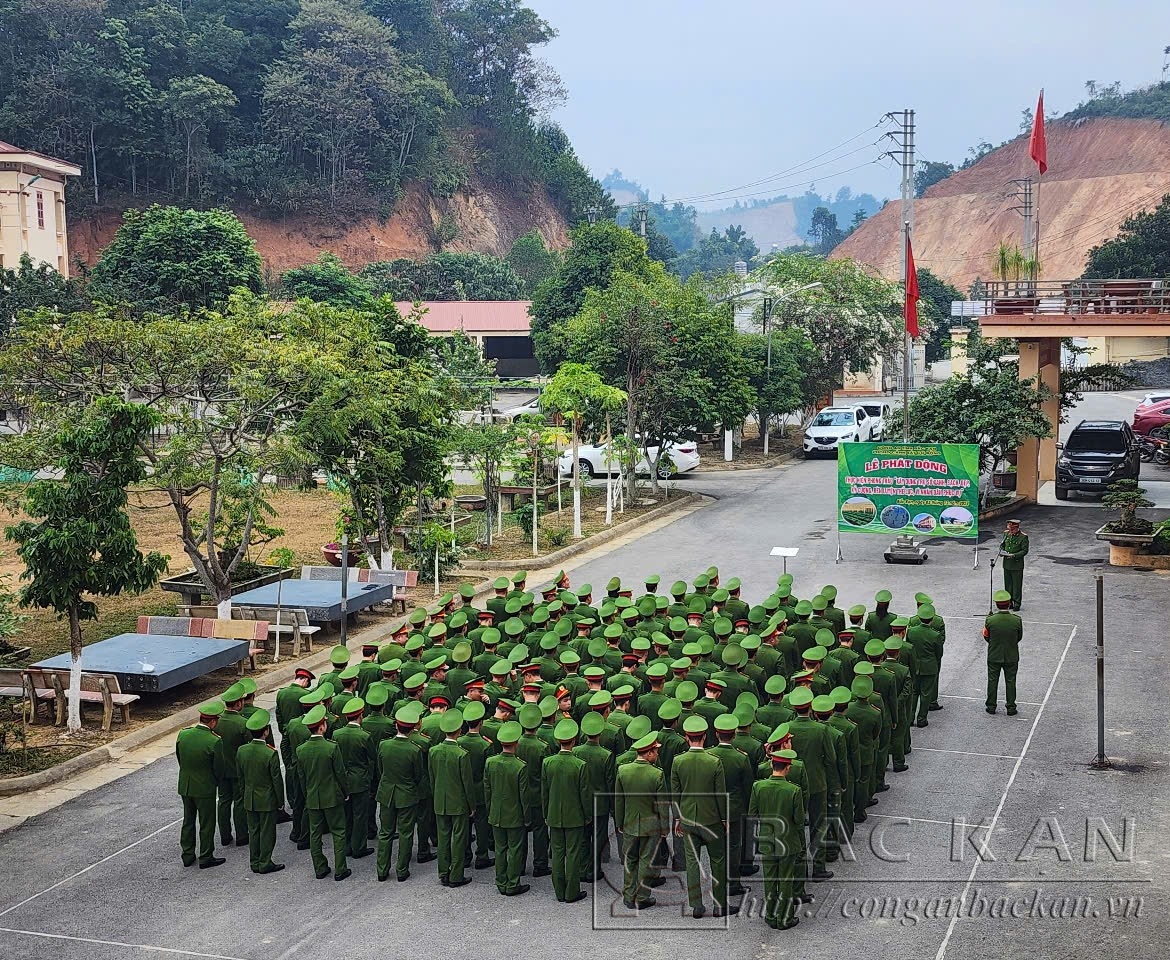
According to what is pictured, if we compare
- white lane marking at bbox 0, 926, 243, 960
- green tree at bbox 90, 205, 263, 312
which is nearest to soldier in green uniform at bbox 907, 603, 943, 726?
white lane marking at bbox 0, 926, 243, 960

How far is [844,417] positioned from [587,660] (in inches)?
1081

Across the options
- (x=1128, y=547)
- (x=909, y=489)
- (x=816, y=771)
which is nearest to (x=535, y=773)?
(x=816, y=771)

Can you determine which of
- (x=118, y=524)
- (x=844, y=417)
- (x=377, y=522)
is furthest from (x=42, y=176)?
(x=118, y=524)

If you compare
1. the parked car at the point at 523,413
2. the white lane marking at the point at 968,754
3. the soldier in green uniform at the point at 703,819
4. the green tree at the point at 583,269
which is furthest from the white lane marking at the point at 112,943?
the green tree at the point at 583,269

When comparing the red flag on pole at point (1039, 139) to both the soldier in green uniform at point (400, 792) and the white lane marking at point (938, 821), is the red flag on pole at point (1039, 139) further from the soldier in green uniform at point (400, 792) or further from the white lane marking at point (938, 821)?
the soldier in green uniform at point (400, 792)

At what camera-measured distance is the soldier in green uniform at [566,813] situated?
9828 mm

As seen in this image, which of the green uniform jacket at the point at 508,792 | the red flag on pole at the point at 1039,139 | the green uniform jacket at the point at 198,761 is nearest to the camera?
the green uniform jacket at the point at 508,792

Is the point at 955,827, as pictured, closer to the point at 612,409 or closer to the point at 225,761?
the point at 225,761

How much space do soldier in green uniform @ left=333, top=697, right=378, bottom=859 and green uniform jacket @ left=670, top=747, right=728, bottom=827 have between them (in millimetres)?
2546

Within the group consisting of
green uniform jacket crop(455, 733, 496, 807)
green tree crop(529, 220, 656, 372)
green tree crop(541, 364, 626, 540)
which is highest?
green tree crop(529, 220, 656, 372)

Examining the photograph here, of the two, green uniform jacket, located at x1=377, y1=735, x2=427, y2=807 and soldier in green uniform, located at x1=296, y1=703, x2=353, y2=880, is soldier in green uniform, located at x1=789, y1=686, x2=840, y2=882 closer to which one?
green uniform jacket, located at x1=377, y1=735, x2=427, y2=807

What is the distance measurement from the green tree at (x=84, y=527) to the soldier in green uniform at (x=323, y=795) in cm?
448

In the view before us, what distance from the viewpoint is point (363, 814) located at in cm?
1077

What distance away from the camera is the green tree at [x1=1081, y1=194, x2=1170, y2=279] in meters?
60.5
